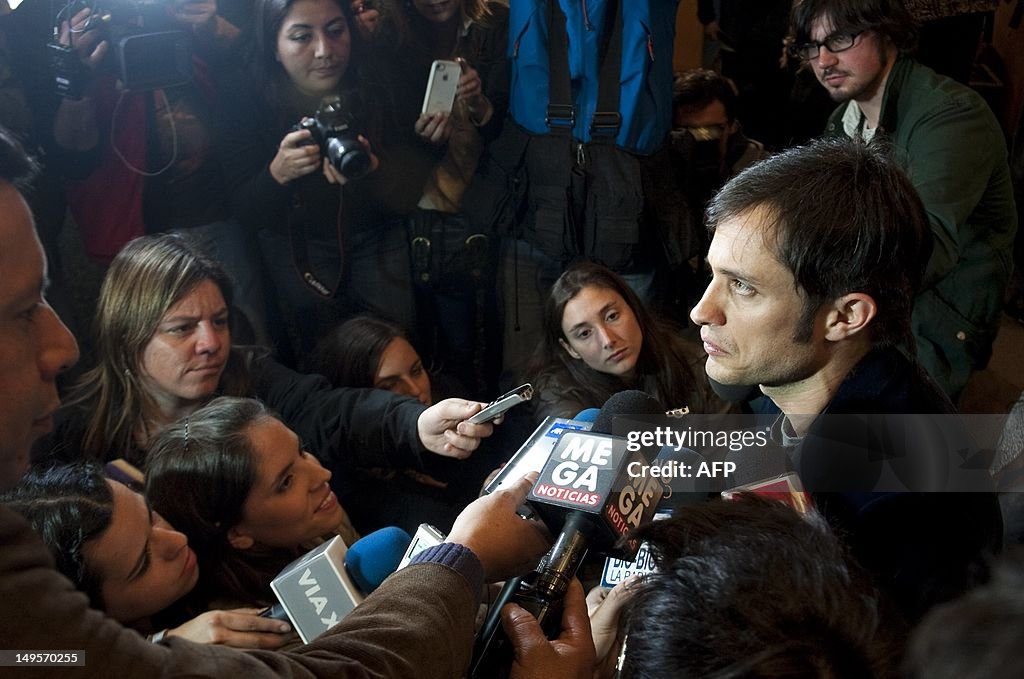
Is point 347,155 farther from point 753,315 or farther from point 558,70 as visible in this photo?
point 753,315

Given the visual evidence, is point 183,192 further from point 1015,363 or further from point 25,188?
point 1015,363

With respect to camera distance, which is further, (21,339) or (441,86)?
(441,86)

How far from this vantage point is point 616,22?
170cm

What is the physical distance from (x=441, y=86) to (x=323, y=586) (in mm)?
974

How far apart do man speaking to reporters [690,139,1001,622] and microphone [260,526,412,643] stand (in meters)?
0.61

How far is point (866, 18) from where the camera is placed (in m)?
1.78

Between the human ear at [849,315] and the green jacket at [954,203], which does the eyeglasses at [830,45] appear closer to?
the green jacket at [954,203]

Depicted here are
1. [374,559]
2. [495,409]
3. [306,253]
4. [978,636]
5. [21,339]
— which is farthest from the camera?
[306,253]

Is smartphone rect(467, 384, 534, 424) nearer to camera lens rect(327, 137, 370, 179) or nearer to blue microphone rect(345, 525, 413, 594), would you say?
blue microphone rect(345, 525, 413, 594)

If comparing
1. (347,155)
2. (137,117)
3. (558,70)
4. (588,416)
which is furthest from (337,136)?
(588,416)

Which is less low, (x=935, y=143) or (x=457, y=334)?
(x=935, y=143)

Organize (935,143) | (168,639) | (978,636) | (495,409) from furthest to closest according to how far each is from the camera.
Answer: (935,143) < (495,409) < (168,639) < (978,636)

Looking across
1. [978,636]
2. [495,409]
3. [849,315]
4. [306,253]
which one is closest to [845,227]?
[849,315]

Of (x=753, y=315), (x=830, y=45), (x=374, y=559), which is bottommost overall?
(x=374, y=559)
